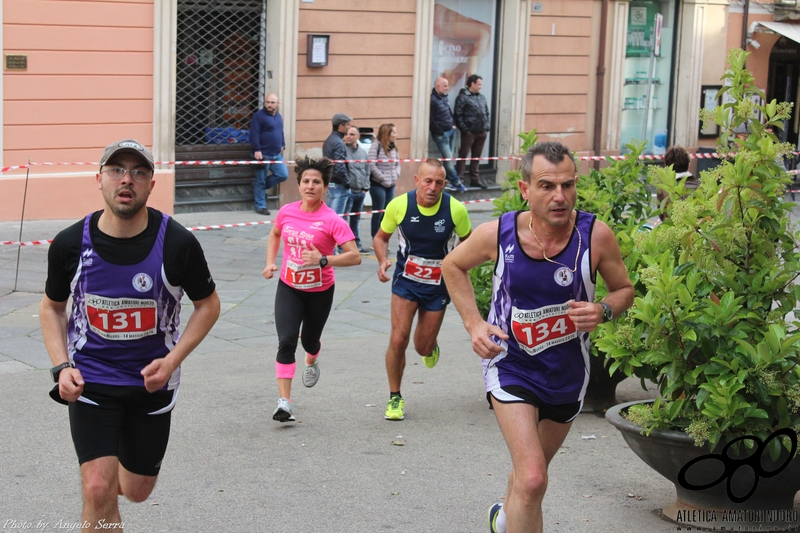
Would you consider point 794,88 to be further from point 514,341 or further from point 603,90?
point 514,341

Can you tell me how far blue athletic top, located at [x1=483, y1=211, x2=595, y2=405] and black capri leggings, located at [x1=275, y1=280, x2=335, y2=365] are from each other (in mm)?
2742

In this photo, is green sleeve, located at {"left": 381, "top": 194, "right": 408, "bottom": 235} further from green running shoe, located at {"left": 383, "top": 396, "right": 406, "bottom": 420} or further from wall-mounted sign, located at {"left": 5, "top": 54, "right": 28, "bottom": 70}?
wall-mounted sign, located at {"left": 5, "top": 54, "right": 28, "bottom": 70}

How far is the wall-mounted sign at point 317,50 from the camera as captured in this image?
16.9m

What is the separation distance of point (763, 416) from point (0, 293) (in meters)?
8.11

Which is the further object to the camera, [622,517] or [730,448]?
[622,517]

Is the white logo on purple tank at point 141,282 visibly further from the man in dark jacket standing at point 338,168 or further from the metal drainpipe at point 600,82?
the metal drainpipe at point 600,82

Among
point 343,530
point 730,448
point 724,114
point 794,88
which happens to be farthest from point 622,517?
point 794,88

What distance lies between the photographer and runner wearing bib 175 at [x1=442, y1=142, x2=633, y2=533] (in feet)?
14.6

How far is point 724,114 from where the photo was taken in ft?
17.4

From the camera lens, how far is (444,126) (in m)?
18.7

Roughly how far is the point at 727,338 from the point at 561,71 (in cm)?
1640

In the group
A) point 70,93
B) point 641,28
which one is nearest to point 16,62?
point 70,93

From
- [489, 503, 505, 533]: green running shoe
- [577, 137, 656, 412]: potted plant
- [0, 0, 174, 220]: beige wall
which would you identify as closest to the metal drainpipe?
[0, 0, 174, 220]: beige wall

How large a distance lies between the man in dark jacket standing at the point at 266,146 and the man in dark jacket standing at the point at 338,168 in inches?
70.3
